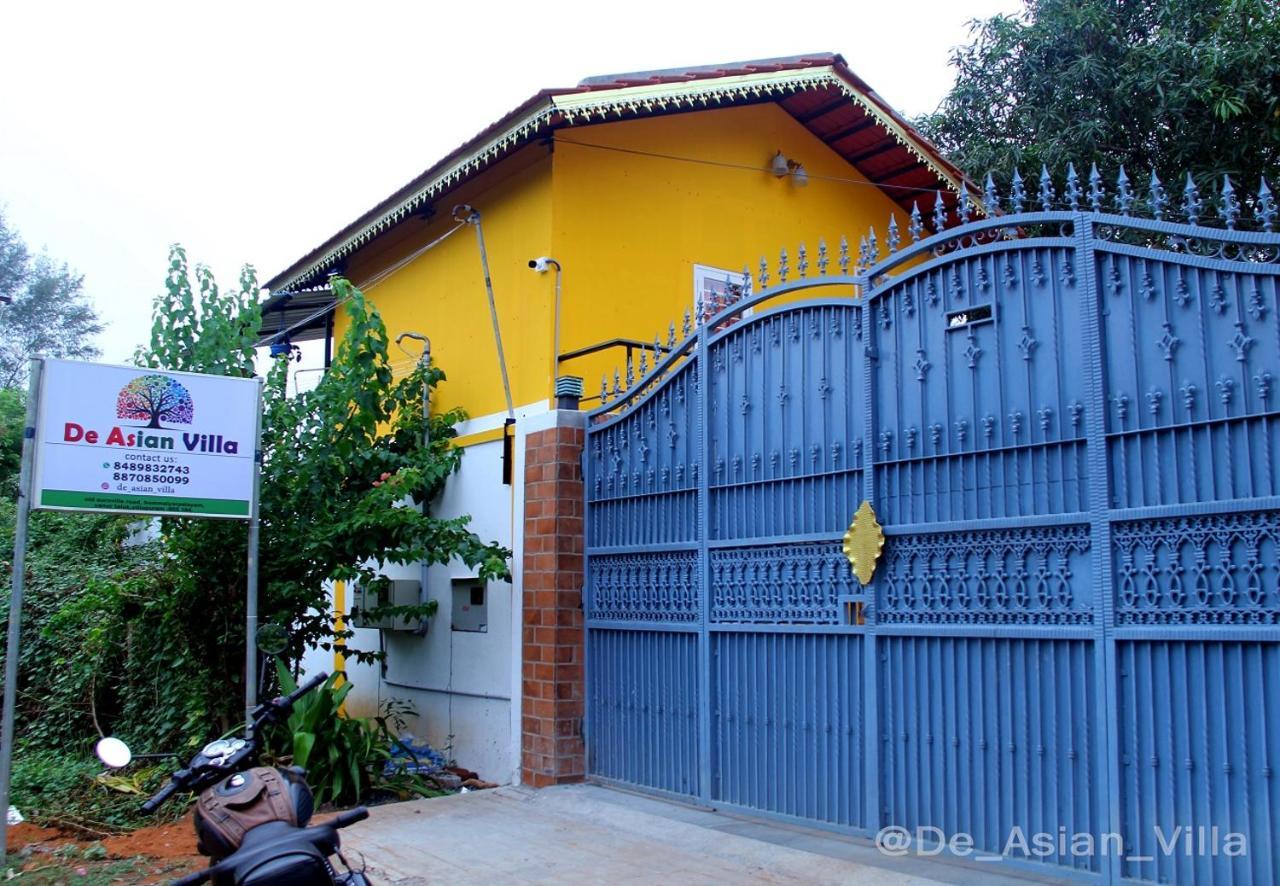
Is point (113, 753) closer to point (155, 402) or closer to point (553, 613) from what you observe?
point (155, 402)

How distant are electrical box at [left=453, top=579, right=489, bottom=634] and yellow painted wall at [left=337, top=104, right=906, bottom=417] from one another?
149 cm

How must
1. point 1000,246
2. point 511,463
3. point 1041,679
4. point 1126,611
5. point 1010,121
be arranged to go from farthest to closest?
point 1010,121
point 511,463
point 1000,246
point 1041,679
point 1126,611

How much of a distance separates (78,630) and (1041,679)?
8.89 metres

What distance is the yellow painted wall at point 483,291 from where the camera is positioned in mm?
8758

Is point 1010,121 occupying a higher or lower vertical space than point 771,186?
higher

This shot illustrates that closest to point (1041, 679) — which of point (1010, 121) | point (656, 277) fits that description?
point (656, 277)

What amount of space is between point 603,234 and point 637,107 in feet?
3.58

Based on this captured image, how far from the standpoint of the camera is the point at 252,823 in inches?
137

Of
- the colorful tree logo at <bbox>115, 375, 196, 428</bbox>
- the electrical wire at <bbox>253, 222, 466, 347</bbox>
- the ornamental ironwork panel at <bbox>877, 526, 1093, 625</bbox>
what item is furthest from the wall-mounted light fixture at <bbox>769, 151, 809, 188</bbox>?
the colorful tree logo at <bbox>115, 375, 196, 428</bbox>

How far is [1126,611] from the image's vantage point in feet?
14.7

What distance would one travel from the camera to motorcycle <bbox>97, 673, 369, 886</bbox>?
3.22 meters

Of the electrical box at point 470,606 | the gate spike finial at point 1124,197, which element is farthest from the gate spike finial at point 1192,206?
the electrical box at point 470,606

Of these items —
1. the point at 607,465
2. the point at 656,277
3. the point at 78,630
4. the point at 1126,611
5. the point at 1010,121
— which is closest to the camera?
the point at 1126,611

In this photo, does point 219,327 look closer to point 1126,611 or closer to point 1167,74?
point 1126,611
